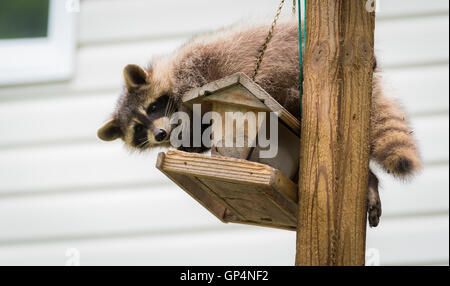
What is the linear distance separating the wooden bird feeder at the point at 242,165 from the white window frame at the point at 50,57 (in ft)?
6.61

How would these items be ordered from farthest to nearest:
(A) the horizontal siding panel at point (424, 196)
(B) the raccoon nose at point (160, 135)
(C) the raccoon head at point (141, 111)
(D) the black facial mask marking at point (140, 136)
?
(A) the horizontal siding panel at point (424, 196) < (D) the black facial mask marking at point (140, 136) < (C) the raccoon head at point (141, 111) < (B) the raccoon nose at point (160, 135)

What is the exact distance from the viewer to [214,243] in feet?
15.3

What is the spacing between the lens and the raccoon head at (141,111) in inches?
148

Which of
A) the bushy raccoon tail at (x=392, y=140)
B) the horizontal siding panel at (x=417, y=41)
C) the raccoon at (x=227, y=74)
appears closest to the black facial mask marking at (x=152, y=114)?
the raccoon at (x=227, y=74)

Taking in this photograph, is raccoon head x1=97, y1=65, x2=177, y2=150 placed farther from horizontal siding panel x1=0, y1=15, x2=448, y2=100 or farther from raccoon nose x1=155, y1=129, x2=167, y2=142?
horizontal siding panel x1=0, y1=15, x2=448, y2=100

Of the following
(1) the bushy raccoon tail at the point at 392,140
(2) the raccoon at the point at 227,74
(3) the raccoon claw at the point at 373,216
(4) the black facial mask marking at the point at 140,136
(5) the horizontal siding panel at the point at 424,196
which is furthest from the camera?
(5) the horizontal siding panel at the point at 424,196

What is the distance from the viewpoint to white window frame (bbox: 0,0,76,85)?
488 centimetres

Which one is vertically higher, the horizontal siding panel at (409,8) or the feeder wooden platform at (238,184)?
the horizontal siding panel at (409,8)

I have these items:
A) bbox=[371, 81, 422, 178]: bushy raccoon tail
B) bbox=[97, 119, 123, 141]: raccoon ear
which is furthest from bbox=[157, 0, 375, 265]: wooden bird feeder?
bbox=[97, 119, 123, 141]: raccoon ear

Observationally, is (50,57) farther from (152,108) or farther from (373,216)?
(373,216)

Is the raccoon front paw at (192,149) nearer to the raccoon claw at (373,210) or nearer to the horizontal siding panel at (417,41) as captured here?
the raccoon claw at (373,210)
